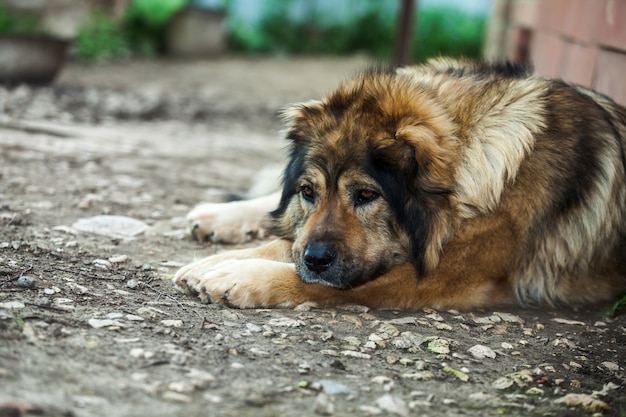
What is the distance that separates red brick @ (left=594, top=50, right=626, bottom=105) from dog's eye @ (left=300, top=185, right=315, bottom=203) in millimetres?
2509

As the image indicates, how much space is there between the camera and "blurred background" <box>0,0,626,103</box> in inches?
275

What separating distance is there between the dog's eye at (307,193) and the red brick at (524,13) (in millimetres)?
6630

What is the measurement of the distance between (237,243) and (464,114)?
162 cm

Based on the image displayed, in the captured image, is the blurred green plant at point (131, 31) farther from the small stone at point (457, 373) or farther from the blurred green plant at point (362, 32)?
the small stone at point (457, 373)

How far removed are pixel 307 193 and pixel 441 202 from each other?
0.65 metres

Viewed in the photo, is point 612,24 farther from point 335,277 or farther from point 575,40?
point 335,277

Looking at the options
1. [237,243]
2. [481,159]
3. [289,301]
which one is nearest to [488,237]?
[481,159]

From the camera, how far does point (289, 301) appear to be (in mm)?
3883

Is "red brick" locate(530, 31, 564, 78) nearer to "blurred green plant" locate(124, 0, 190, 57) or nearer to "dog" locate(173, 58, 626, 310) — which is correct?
"dog" locate(173, 58, 626, 310)

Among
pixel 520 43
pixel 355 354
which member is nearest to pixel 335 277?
pixel 355 354

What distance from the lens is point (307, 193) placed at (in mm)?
4078

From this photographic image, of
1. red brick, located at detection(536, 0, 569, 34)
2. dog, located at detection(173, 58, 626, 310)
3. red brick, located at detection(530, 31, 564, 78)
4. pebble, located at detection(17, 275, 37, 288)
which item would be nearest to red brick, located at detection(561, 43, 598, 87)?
red brick, located at detection(530, 31, 564, 78)

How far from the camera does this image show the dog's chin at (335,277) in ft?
12.4

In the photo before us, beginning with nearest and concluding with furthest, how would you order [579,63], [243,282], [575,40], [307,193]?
[243,282] → [307,193] → [579,63] → [575,40]
